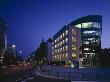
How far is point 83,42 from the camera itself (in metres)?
119

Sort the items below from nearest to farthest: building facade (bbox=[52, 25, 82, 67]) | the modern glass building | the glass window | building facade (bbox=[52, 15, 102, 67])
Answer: building facade (bbox=[52, 15, 102, 67]), building facade (bbox=[52, 25, 82, 67]), the modern glass building, the glass window

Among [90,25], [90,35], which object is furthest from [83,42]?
[90,25]

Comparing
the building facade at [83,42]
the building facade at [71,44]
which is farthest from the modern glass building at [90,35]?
the building facade at [71,44]

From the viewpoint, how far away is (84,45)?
11588 centimetres

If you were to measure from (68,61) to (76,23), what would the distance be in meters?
25.9

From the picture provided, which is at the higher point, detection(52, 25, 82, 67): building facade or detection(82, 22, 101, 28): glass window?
detection(82, 22, 101, 28): glass window

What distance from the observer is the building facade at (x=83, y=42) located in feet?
357

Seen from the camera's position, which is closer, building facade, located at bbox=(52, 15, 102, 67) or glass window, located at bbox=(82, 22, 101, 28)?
building facade, located at bbox=(52, 15, 102, 67)

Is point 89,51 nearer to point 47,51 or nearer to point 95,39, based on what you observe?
point 95,39

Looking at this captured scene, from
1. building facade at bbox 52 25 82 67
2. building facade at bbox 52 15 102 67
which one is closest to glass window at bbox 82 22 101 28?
building facade at bbox 52 15 102 67

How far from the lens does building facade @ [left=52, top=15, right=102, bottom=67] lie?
108938 millimetres

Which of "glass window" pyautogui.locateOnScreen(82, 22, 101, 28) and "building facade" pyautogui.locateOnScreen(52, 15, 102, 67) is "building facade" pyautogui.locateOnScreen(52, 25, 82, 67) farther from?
"glass window" pyautogui.locateOnScreen(82, 22, 101, 28)

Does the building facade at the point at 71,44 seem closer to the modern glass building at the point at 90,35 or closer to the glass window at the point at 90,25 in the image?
the modern glass building at the point at 90,35

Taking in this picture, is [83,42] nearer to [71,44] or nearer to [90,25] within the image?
[90,25]
